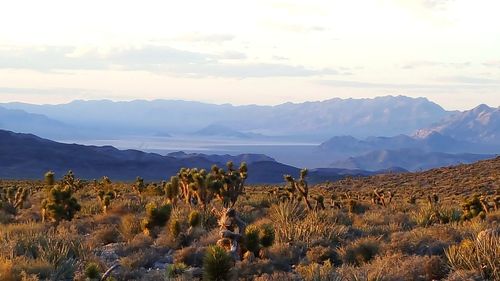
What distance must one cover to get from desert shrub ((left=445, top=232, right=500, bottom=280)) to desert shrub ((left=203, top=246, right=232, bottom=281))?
3763 millimetres

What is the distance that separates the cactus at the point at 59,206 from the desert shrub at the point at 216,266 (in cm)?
836

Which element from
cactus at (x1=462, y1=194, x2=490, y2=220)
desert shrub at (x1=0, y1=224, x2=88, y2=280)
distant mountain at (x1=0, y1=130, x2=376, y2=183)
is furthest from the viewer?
distant mountain at (x1=0, y1=130, x2=376, y2=183)

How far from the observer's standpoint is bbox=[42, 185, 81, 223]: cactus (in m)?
16.8

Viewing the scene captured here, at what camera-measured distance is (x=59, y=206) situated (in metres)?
16.9

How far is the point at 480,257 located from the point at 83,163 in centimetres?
14276

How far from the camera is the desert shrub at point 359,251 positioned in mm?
11766

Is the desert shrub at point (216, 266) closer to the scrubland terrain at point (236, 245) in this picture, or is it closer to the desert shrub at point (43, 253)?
the scrubland terrain at point (236, 245)

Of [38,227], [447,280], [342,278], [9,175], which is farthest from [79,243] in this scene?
[9,175]

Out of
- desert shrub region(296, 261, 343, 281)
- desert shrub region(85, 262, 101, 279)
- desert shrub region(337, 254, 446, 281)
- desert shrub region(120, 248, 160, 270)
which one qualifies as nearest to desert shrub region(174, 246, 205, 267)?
desert shrub region(120, 248, 160, 270)

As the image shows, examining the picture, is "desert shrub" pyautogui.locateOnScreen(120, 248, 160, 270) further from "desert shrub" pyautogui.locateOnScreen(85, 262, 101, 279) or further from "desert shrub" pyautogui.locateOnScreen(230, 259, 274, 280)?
"desert shrub" pyautogui.locateOnScreen(230, 259, 274, 280)

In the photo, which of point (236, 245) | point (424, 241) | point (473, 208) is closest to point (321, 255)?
point (236, 245)

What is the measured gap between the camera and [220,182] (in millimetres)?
19625

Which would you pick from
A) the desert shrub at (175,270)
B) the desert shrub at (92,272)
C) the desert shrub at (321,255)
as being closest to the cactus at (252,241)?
the desert shrub at (321,255)

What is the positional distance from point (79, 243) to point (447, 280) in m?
7.21
